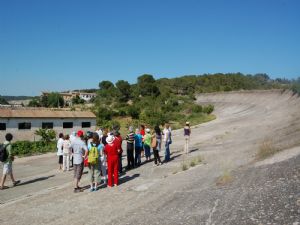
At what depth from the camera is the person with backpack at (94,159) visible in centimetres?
1041

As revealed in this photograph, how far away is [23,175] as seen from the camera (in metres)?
16.1

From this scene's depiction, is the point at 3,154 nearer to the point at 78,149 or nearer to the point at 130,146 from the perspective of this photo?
the point at 78,149

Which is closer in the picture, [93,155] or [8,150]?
[93,155]

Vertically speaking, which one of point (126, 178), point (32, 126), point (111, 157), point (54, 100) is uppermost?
point (54, 100)

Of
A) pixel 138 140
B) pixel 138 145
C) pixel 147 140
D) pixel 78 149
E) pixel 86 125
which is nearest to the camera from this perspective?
pixel 78 149

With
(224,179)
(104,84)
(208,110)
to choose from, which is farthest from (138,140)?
(104,84)

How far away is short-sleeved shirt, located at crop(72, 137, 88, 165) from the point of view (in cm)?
1054

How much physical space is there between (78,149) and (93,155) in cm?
52

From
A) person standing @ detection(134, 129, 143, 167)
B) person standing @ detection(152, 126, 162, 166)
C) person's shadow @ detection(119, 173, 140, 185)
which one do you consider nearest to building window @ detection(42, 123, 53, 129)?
person standing @ detection(134, 129, 143, 167)

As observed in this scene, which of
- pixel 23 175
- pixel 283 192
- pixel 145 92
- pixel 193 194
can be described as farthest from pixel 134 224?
pixel 145 92

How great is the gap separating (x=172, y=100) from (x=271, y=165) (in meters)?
66.3

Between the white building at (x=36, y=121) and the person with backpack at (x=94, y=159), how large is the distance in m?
26.3

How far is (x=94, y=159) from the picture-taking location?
1041cm

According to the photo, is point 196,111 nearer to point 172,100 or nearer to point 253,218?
point 172,100
